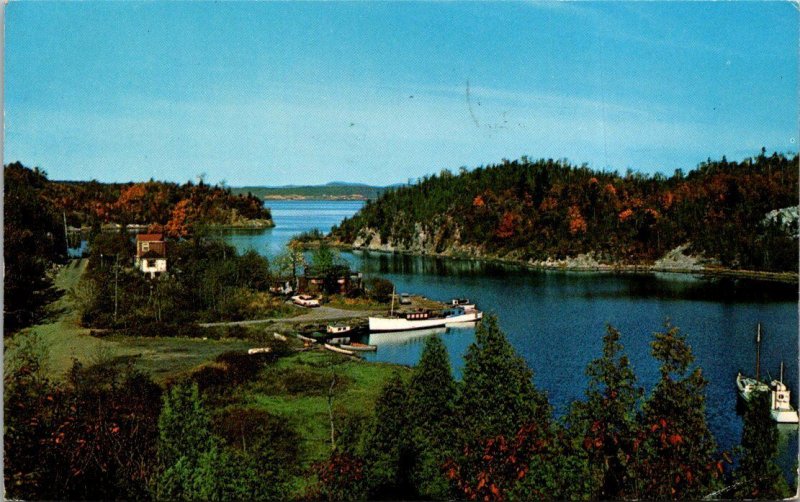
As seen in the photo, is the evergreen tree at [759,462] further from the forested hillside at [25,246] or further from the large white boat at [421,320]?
the large white boat at [421,320]

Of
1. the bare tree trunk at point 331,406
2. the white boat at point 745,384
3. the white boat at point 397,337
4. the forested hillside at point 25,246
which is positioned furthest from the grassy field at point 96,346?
the white boat at point 745,384

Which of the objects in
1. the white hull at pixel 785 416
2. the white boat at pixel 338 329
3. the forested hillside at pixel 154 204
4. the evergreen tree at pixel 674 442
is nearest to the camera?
the evergreen tree at pixel 674 442

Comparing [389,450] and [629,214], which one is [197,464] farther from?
[629,214]

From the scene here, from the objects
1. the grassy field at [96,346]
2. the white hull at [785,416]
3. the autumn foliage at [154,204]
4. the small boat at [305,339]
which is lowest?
the white hull at [785,416]

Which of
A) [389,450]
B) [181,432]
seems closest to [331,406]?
[389,450]

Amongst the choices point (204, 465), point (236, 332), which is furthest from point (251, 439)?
point (236, 332)

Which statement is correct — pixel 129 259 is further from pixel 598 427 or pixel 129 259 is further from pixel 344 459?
pixel 598 427
